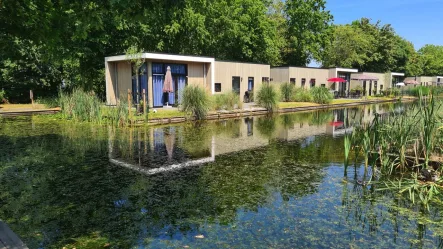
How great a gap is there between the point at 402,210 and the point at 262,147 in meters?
4.51

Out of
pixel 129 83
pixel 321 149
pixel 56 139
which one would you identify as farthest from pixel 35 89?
pixel 321 149

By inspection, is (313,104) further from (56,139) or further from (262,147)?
(56,139)

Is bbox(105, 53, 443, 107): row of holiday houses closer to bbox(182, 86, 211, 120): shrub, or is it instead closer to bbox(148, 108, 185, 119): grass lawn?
bbox(182, 86, 211, 120): shrub

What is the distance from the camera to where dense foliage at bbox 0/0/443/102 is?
3.94 metres

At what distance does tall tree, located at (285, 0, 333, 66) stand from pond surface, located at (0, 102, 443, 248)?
86.2 feet

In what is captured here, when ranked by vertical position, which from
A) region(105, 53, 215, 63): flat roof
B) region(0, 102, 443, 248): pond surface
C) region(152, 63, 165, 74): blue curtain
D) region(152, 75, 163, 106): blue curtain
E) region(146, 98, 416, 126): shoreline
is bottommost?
region(0, 102, 443, 248): pond surface

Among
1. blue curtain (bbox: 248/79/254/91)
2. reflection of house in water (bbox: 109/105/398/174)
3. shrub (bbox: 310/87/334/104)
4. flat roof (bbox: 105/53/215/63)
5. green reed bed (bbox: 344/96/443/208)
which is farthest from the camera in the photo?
shrub (bbox: 310/87/334/104)

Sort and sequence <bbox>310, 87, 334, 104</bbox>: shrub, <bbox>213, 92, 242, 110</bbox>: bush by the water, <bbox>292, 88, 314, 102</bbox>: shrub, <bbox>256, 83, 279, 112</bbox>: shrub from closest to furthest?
<bbox>213, 92, 242, 110</bbox>: bush by the water < <bbox>256, 83, 279, 112</bbox>: shrub < <bbox>310, 87, 334, 104</bbox>: shrub < <bbox>292, 88, 314, 102</bbox>: shrub

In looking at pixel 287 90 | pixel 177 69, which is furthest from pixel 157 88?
pixel 287 90

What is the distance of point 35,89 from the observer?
2241 cm

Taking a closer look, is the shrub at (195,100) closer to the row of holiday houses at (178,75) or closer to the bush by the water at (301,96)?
the row of holiday houses at (178,75)

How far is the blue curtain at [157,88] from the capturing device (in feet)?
55.7

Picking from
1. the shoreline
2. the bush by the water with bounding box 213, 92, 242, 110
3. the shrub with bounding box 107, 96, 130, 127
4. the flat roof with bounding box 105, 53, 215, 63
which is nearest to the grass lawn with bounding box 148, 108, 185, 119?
the shoreline

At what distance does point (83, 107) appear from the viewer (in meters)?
13.3
